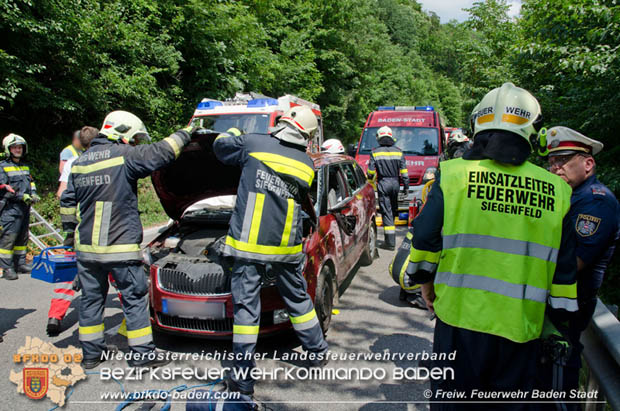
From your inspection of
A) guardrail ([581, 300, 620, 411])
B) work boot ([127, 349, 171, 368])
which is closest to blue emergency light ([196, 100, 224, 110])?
work boot ([127, 349, 171, 368])

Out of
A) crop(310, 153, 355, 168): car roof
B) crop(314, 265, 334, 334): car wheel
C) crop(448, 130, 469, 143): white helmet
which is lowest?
crop(314, 265, 334, 334): car wheel

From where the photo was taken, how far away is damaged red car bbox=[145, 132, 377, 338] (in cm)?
365

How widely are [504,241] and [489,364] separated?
583 mm

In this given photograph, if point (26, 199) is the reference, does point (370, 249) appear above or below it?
below

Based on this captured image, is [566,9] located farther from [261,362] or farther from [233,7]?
[233,7]

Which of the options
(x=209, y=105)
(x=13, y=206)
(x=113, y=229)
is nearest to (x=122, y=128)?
(x=113, y=229)

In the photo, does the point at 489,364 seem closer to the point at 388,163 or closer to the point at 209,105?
the point at 388,163

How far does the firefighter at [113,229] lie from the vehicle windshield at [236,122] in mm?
4736

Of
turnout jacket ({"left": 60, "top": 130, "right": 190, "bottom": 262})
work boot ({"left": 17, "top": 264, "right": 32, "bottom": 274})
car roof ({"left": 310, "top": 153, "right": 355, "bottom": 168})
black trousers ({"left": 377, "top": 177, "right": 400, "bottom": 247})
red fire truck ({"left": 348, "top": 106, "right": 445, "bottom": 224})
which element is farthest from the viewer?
red fire truck ({"left": 348, "top": 106, "right": 445, "bottom": 224})

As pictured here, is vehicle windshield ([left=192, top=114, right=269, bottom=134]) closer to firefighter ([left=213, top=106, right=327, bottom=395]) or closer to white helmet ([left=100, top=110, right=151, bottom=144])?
white helmet ([left=100, top=110, right=151, bottom=144])

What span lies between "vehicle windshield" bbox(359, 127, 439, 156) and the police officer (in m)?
8.20

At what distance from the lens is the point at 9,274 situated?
6246 millimetres

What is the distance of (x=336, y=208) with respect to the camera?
15.2 ft

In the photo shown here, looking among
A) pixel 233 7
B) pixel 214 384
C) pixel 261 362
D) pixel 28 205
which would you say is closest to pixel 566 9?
pixel 261 362
